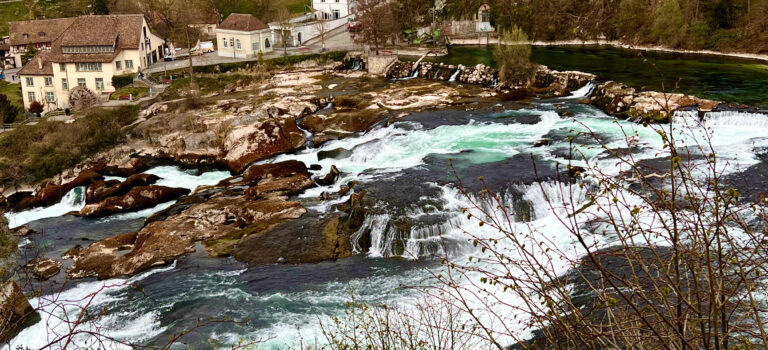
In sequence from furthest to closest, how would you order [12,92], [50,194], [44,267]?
[12,92]
[50,194]
[44,267]

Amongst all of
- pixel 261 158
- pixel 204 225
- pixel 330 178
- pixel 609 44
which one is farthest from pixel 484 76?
pixel 204 225

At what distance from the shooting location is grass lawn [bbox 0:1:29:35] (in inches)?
3366

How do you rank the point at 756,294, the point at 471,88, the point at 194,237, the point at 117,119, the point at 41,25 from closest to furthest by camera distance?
the point at 756,294 → the point at 194,237 → the point at 117,119 → the point at 471,88 → the point at 41,25

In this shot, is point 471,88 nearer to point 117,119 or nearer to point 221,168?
point 221,168

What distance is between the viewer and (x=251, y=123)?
114 feet

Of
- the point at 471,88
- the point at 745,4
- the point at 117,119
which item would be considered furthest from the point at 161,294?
the point at 745,4

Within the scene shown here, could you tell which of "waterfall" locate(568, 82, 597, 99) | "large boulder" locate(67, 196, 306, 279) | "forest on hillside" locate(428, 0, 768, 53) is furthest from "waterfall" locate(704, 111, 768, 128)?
"forest on hillside" locate(428, 0, 768, 53)

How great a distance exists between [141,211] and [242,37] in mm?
30854

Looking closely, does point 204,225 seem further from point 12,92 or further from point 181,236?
point 12,92

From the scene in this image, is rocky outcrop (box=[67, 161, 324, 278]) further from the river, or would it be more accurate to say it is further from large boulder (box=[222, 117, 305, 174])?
large boulder (box=[222, 117, 305, 174])

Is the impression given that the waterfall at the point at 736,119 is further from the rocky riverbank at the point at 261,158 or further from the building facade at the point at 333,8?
the building facade at the point at 333,8

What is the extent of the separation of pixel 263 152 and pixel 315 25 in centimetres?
3325

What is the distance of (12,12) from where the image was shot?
87.7 meters

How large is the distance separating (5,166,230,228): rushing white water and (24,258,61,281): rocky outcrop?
4.55 meters
